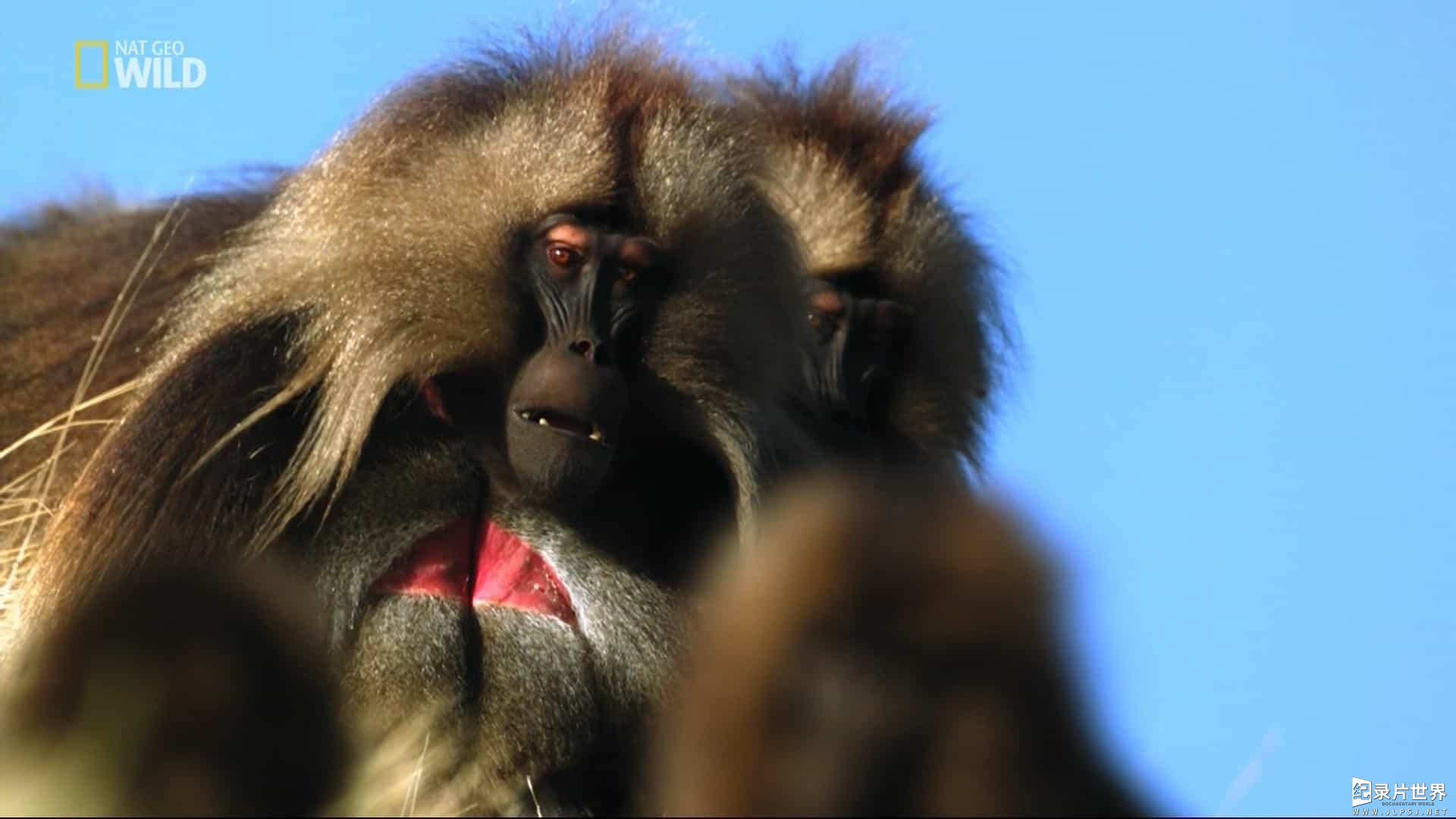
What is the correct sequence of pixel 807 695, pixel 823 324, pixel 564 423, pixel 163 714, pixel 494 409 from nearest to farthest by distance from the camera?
1. pixel 807 695
2. pixel 163 714
3. pixel 564 423
4. pixel 494 409
5. pixel 823 324

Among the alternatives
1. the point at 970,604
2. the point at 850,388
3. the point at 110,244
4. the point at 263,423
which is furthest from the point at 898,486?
the point at 110,244

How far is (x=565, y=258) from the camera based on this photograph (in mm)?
6133

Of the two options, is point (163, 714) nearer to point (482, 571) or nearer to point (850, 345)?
point (482, 571)

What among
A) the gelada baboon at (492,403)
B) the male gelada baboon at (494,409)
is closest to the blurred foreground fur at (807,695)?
the male gelada baboon at (494,409)

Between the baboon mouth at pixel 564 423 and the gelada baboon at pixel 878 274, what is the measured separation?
6.44ft

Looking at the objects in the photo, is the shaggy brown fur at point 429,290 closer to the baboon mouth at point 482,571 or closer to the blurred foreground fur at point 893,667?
the baboon mouth at point 482,571

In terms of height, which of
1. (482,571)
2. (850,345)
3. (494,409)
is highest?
(494,409)

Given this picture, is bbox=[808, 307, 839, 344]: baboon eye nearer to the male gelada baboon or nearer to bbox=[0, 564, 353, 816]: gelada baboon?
the male gelada baboon

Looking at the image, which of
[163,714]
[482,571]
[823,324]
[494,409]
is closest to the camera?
[163,714]

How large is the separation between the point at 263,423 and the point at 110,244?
2.50 m

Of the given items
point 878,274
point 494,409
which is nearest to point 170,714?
point 494,409

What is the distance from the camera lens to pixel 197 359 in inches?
234

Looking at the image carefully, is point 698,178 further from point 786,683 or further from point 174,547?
point 786,683

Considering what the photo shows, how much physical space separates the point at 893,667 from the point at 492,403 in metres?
3.36
